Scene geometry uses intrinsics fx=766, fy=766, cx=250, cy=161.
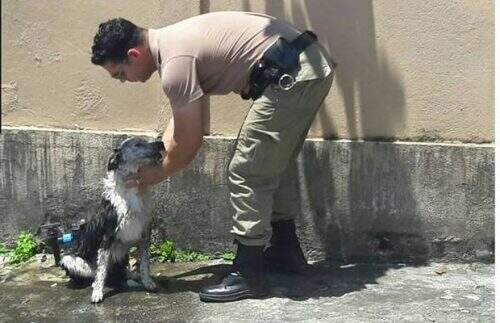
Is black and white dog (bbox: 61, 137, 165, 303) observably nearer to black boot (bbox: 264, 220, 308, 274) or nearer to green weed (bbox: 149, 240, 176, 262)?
green weed (bbox: 149, 240, 176, 262)

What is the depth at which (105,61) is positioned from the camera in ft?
13.5

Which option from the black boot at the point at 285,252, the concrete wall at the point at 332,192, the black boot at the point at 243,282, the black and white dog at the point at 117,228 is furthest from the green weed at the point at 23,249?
the black boot at the point at 285,252

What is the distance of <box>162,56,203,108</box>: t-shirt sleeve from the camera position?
3.97m

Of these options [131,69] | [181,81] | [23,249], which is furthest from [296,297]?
[23,249]

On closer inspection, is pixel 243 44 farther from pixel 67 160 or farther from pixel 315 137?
pixel 67 160

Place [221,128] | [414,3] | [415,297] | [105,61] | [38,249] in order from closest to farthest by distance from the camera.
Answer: [105,61]
[415,297]
[414,3]
[221,128]
[38,249]

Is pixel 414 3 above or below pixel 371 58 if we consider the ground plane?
above

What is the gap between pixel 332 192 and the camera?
16.1 ft

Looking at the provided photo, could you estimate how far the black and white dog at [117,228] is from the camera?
430 cm

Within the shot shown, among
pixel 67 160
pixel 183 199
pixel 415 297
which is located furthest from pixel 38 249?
pixel 415 297

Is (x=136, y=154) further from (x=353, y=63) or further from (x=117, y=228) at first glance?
(x=353, y=63)

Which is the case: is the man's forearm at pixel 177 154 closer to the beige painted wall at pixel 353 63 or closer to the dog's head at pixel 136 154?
the dog's head at pixel 136 154

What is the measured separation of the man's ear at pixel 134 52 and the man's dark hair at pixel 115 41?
0.02 meters

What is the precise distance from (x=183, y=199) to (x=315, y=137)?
0.98 meters
